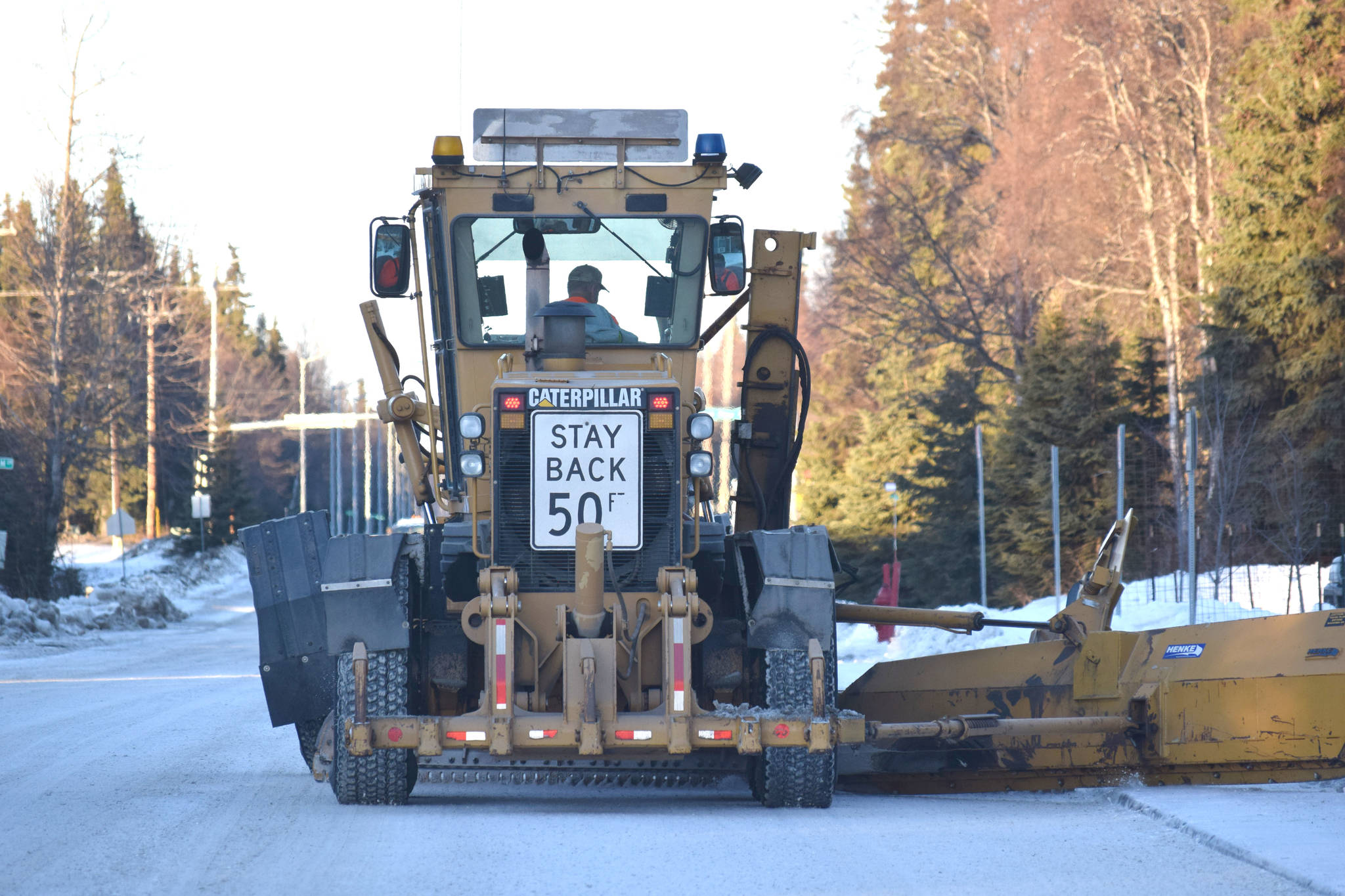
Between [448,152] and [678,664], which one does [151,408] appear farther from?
[678,664]

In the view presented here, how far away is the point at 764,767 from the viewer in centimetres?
826

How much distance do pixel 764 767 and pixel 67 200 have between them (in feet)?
104

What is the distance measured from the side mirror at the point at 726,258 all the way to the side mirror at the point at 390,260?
6.36 ft

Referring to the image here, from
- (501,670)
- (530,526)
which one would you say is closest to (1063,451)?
(530,526)

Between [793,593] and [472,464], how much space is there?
1.89 m

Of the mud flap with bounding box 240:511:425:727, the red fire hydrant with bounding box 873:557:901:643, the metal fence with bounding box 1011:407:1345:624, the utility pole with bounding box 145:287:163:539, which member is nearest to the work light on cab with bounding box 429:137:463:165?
the mud flap with bounding box 240:511:425:727

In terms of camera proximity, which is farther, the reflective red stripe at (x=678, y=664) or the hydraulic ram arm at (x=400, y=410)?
the hydraulic ram arm at (x=400, y=410)

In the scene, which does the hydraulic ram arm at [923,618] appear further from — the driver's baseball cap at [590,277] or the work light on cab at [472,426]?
the work light on cab at [472,426]

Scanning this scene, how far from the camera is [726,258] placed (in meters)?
9.66

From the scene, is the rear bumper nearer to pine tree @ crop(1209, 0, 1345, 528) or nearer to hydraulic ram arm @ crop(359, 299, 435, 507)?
hydraulic ram arm @ crop(359, 299, 435, 507)

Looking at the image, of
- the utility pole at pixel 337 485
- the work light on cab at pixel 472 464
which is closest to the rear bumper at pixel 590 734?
the work light on cab at pixel 472 464

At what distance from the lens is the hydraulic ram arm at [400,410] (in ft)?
32.7

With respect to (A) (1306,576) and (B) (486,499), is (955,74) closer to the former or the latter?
(A) (1306,576)

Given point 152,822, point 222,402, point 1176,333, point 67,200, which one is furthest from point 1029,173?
point 222,402
